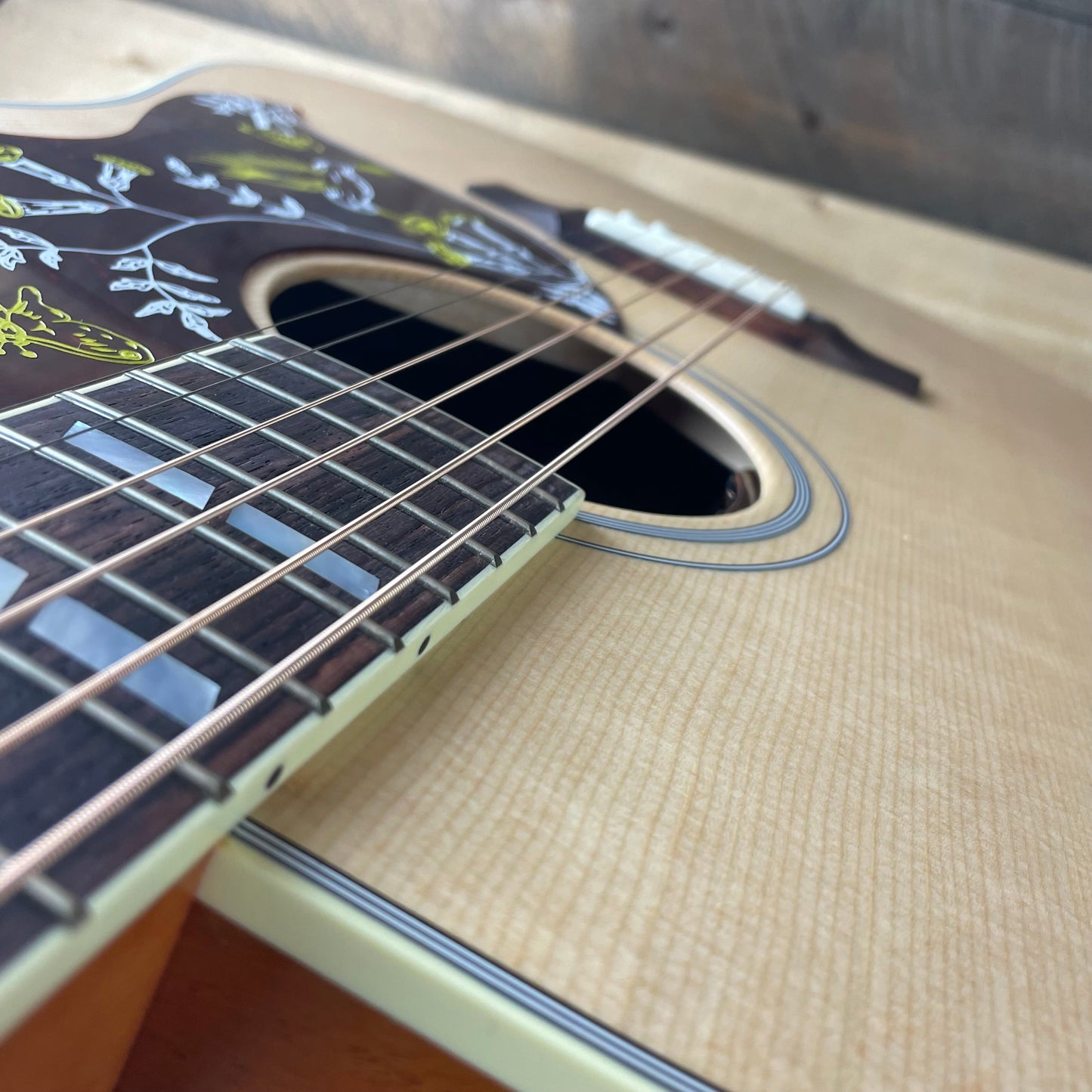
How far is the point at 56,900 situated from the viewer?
209 mm

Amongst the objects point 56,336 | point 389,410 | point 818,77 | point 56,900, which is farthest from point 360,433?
point 818,77

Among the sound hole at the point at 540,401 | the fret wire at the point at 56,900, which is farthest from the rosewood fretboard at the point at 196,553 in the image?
Result: the sound hole at the point at 540,401

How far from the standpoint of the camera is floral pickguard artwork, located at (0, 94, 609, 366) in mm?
494

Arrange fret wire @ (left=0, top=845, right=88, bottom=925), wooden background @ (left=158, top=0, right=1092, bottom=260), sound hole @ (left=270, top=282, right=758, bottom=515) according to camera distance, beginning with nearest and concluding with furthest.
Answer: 1. fret wire @ (left=0, top=845, right=88, bottom=925)
2. sound hole @ (left=270, top=282, right=758, bottom=515)
3. wooden background @ (left=158, top=0, right=1092, bottom=260)

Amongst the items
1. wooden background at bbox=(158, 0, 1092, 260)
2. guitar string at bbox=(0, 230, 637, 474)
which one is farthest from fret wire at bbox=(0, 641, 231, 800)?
wooden background at bbox=(158, 0, 1092, 260)

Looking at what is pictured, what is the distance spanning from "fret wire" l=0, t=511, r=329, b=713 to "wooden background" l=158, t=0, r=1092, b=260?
127 cm

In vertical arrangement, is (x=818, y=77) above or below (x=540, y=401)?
above

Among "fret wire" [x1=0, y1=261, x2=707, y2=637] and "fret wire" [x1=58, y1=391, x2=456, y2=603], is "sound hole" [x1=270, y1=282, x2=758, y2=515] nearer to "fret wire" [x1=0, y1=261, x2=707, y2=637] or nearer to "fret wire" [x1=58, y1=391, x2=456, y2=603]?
"fret wire" [x1=0, y1=261, x2=707, y2=637]

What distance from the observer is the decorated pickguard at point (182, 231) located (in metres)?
0.46

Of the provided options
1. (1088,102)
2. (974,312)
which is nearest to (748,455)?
(974,312)

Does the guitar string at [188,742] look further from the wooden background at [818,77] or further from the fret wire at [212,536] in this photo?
the wooden background at [818,77]

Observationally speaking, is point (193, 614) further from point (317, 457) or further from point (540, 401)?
point (540, 401)

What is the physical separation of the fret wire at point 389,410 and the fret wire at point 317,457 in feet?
0.21

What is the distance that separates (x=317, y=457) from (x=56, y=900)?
0.79 feet
